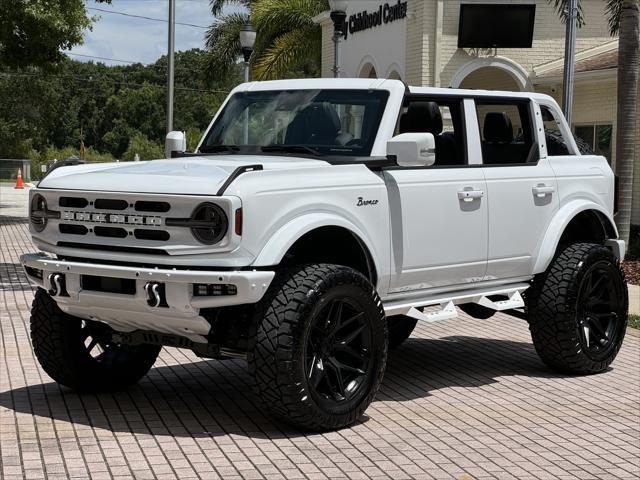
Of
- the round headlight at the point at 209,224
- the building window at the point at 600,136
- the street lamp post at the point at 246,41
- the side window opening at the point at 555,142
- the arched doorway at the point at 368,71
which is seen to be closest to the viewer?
the round headlight at the point at 209,224

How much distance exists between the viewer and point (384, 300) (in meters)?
7.57

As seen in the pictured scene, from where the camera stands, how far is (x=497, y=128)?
896cm

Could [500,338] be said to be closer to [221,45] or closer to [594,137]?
[594,137]

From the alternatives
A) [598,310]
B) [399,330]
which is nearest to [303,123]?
[399,330]

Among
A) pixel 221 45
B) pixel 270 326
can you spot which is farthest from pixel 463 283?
pixel 221 45

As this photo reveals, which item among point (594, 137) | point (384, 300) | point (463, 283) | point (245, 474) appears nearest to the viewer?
point (245, 474)

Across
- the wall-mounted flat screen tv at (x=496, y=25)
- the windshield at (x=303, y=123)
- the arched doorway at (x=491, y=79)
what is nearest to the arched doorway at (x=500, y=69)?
the arched doorway at (x=491, y=79)

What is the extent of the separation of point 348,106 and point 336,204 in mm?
1219

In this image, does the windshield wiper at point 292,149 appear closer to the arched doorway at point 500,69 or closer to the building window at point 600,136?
the building window at point 600,136

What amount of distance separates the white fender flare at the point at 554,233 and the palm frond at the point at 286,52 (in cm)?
2907

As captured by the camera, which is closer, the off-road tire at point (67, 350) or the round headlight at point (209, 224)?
the round headlight at point (209, 224)

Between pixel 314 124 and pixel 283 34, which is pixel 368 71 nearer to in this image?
pixel 283 34

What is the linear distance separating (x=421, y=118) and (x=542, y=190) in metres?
1.30

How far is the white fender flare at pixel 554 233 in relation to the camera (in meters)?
8.63
